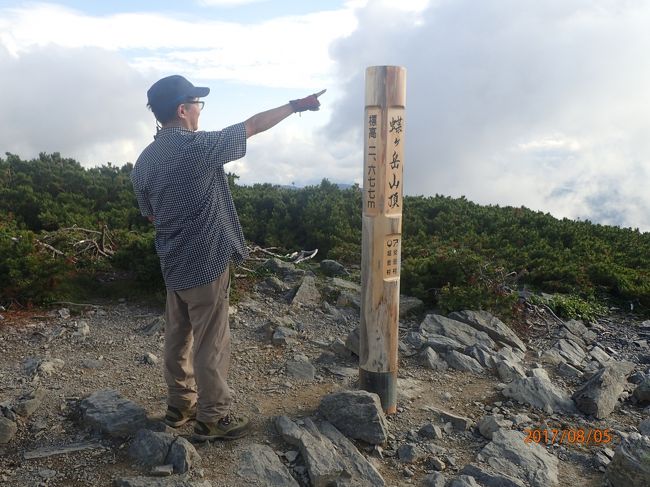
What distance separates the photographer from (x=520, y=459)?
434 cm

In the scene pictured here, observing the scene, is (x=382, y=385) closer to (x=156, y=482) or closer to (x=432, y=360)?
(x=432, y=360)

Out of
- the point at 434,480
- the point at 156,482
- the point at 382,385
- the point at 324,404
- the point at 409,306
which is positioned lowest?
the point at 434,480

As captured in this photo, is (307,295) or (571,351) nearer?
(571,351)

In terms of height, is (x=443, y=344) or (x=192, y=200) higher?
(x=192, y=200)

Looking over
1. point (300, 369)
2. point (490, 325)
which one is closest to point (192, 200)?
point (300, 369)

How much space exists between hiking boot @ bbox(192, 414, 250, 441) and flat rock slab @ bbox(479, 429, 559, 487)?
1.85 m

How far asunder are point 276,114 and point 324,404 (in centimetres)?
230

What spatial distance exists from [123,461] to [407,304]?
4.54m

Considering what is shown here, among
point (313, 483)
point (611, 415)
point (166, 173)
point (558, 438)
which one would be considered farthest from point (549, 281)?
point (166, 173)

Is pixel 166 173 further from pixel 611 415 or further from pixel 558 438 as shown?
pixel 611 415

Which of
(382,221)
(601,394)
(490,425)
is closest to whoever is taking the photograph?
(382,221)

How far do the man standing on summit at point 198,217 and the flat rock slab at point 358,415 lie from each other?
2.68 feet

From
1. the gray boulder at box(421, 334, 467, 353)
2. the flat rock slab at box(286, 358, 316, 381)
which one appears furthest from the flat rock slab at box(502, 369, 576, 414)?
the flat rock slab at box(286, 358, 316, 381)

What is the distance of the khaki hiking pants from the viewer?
12.9 ft
